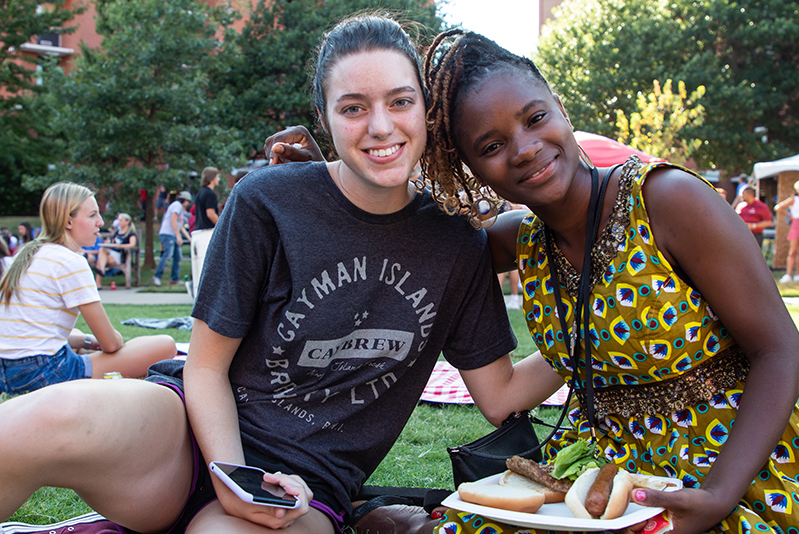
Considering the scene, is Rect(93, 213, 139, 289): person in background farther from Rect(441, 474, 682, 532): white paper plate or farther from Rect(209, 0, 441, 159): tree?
Rect(441, 474, 682, 532): white paper plate

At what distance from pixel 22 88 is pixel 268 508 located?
28013 millimetres

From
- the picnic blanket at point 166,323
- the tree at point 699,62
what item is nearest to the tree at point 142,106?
the picnic blanket at point 166,323

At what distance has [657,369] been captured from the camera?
69.2 inches

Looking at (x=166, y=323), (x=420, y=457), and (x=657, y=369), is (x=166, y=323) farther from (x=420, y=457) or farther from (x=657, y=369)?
(x=657, y=369)

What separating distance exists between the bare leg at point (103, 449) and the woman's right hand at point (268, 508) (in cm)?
18

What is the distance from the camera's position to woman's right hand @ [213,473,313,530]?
168 centimetres

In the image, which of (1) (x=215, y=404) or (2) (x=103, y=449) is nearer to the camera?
(2) (x=103, y=449)

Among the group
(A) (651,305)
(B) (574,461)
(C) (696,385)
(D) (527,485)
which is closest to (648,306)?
(A) (651,305)

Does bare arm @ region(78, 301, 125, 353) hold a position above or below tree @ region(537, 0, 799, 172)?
below

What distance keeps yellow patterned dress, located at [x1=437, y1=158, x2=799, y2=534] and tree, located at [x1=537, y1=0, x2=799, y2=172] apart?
23.8 m

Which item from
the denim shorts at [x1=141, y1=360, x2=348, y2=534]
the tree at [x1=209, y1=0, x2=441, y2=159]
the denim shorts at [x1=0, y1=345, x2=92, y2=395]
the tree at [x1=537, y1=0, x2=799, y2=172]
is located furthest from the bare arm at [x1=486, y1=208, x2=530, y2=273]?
the tree at [x1=537, y1=0, x2=799, y2=172]

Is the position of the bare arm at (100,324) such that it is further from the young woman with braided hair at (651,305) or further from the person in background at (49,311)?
the young woman with braided hair at (651,305)

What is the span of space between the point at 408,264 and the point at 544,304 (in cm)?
47

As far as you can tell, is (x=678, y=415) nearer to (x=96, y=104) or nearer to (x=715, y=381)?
(x=715, y=381)
